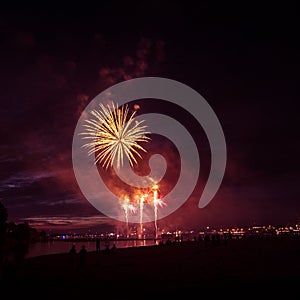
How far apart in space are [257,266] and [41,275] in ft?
40.0

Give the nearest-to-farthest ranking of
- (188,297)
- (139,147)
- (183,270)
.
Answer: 1. (188,297)
2. (183,270)
3. (139,147)

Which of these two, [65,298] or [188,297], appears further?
[65,298]

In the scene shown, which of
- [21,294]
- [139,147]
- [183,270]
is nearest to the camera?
[21,294]

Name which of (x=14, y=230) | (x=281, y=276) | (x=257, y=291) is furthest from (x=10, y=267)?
(x=14, y=230)

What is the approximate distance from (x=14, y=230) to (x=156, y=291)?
470ft

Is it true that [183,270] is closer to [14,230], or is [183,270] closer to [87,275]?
[87,275]

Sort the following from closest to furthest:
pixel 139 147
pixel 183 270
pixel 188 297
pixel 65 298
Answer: pixel 188 297
pixel 65 298
pixel 183 270
pixel 139 147

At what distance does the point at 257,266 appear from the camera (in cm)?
1784

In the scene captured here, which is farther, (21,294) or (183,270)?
(183,270)

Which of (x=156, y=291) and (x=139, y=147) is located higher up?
(x=139, y=147)

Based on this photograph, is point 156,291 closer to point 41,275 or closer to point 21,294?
point 21,294

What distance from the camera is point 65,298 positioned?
1209 centimetres

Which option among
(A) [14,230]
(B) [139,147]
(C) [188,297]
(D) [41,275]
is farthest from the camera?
(A) [14,230]

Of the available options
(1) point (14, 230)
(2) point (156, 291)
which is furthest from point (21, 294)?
(1) point (14, 230)
